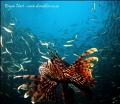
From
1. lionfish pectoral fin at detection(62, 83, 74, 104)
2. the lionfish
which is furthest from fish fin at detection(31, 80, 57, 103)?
lionfish pectoral fin at detection(62, 83, 74, 104)

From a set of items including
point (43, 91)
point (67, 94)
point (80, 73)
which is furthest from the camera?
point (67, 94)

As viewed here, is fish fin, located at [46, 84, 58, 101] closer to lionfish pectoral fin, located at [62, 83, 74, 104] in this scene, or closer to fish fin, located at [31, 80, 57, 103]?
fish fin, located at [31, 80, 57, 103]

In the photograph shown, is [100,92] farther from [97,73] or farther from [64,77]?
[64,77]

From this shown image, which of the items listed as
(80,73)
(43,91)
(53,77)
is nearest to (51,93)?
(43,91)

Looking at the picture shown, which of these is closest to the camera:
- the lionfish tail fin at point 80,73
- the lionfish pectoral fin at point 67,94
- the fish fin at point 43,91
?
the lionfish tail fin at point 80,73

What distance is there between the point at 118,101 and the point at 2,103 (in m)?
11.0

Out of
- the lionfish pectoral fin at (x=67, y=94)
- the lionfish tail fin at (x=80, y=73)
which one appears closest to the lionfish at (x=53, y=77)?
the lionfish tail fin at (x=80, y=73)

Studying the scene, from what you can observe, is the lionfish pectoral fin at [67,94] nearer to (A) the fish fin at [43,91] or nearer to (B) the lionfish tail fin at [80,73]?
(A) the fish fin at [43,91]

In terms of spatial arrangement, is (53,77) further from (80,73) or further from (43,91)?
(80,73)

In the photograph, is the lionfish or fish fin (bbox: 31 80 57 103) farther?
fish fin (bbox: 31 80 57 103)

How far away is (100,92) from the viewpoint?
1122 cm

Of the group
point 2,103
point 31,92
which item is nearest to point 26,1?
point 2,103

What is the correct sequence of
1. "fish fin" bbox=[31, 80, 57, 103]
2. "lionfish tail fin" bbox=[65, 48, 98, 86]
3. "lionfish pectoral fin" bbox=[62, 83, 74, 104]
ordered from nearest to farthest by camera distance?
"lionfish tail fin" bbox=[65, 48, 98, 86], "fish fin" bbox=[31, 80, 57, 103], "lionfish pectoral fin" bbox=[62, 83, 74, 104]

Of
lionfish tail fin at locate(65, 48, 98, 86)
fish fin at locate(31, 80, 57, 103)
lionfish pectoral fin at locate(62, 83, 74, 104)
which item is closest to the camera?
lionfish tail fin at locate(65, 48, 98, 86)
